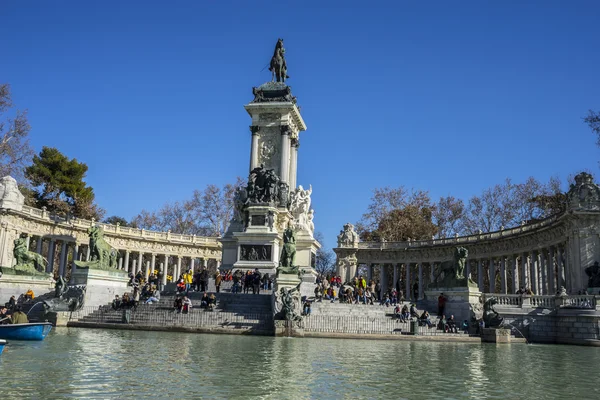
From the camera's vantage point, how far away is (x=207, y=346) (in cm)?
1700

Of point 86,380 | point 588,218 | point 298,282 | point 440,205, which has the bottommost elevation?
point 86,380

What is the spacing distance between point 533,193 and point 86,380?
53841mm

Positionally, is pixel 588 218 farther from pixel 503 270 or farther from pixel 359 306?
pixel 359 306

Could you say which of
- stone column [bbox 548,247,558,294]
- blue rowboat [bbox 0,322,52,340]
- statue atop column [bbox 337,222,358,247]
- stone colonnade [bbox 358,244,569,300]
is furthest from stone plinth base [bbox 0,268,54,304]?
stone column [bbox 548,247,558,294]

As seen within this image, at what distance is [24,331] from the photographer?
630 inches

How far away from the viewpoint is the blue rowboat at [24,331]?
Result: 15828 millimetres

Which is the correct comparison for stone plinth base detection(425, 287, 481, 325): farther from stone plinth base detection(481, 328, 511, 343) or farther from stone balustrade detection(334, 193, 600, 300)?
stone plinth base detection(481, 328, 511, 343)

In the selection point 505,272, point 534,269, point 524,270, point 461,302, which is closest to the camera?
point 461,302

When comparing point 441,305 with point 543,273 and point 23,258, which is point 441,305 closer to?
point 543,273

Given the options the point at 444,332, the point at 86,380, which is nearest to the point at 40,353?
the point at 86,380

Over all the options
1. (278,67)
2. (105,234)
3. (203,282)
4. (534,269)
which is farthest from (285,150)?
(105,234)

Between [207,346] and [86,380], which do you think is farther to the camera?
[207,346]

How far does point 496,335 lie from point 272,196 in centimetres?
1758

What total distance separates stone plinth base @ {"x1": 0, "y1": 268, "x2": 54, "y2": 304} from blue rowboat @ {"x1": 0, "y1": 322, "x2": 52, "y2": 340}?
18.5m
